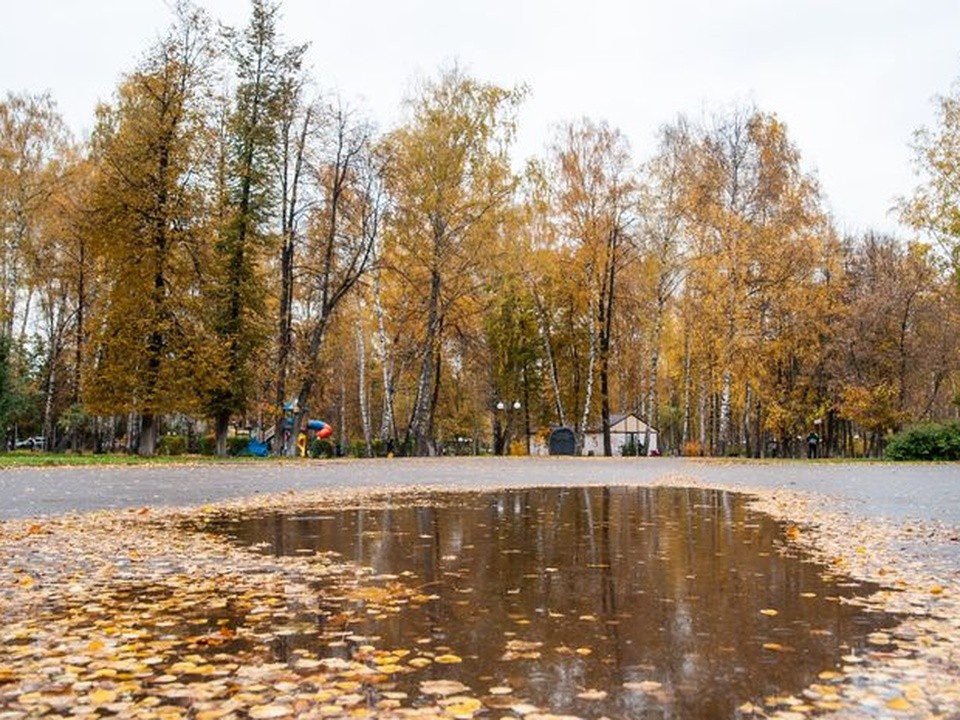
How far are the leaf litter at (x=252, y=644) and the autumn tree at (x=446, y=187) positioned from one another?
98.6 feet

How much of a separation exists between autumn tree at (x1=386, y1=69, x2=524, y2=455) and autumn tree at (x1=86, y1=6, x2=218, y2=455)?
9.82 m

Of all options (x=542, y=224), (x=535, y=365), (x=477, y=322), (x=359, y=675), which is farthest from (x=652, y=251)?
(x=359, y=675)

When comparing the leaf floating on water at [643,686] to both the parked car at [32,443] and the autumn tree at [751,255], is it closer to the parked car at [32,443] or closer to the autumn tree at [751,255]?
the autumn tree at [751,255]

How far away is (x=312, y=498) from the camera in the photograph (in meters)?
14.0

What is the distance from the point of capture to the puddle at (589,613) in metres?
3.82

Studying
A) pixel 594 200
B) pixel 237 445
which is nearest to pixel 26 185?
pixel 237 445

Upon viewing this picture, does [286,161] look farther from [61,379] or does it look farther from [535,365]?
[535,365]

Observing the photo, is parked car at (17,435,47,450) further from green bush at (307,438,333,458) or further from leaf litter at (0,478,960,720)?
leaf litter at (0,478,960,720)

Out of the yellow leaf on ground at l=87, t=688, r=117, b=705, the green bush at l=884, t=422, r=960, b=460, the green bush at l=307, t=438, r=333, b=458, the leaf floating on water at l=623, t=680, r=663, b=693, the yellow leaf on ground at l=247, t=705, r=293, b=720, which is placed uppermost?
the green bush at l=884, t=422, r=960, b=460

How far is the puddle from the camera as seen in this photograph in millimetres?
3824

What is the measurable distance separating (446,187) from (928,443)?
21231mm

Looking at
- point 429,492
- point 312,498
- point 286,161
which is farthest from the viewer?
point 286,161

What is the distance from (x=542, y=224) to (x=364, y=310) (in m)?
10.3

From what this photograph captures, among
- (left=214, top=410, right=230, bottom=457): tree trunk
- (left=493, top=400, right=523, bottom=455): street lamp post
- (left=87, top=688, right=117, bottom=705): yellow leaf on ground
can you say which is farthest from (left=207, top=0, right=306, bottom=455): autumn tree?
(left=87, top=688, right=117, bottom=705): yellow leaf on ground
